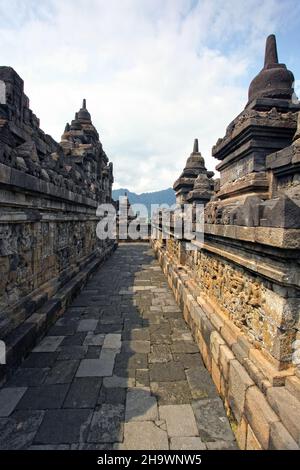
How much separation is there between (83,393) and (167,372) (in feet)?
3.67

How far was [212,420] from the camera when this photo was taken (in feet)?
7.98

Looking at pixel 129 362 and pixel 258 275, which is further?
pixel 129 362

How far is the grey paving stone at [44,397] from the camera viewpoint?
8.57 ft

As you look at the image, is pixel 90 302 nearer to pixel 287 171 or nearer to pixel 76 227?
pixel 76 227

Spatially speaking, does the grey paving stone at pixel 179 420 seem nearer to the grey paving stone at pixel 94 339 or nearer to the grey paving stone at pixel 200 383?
the grey paving stone at pixel 200 383

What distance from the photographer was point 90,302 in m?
5.89

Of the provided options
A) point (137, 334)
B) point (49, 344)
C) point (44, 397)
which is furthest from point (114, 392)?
point (49, 344)

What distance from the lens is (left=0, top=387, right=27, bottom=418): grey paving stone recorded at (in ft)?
8.33

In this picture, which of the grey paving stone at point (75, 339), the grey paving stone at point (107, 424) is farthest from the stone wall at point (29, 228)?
the grey paving stone at point (107, 424)

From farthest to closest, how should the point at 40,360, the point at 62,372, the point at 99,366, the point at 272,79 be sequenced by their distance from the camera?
the point at 272,79
the point at 40,360
the point at 99,366
the point at 62,372

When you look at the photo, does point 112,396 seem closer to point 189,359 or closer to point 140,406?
point 140,406

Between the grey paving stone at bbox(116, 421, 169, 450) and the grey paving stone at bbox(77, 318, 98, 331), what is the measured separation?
2.32 m

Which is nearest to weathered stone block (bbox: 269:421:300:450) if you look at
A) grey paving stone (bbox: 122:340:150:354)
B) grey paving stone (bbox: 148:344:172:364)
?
grey paving stone (bbox: 148:344:172:364)

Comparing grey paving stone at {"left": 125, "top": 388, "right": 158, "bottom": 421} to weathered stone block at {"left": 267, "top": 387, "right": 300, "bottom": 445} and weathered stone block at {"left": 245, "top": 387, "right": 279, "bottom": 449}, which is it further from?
weathered stone block at {"left": 267, "top": 387, "right": 300, "bottom": 445}
